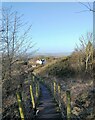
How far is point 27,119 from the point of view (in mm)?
9336

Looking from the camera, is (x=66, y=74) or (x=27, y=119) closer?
(x=27, y=119)

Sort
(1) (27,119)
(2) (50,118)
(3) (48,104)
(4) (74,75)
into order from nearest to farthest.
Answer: (1) (27,119)
(2) (50,118)
(3) (48,104)
(4) (74,75)

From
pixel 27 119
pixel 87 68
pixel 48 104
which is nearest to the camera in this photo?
pixel 27 119

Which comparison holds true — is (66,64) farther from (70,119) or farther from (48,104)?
(70,119)

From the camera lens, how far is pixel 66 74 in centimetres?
3356

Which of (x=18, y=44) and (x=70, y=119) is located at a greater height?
(x=18, y=44)

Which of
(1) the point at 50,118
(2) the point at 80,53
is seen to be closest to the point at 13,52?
(1) the point at 50,118

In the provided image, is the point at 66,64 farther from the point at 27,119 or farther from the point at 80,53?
the point at 27,119

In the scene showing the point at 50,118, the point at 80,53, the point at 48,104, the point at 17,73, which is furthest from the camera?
the point at 80,53

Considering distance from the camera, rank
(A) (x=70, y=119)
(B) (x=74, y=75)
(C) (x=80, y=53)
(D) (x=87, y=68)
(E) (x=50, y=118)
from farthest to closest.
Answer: (C) (x=80, y=53) < (D) (x=87, y=68) < (B) (x=74, y=75) < (E) (x=50, y=118) < (A) (x=70, y=119)

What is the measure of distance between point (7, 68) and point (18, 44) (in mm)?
2035

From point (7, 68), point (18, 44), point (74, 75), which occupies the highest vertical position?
point (18, 44)

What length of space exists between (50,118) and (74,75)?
23.3 metres

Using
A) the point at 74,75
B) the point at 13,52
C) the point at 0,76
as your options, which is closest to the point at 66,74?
the point at 74,75
